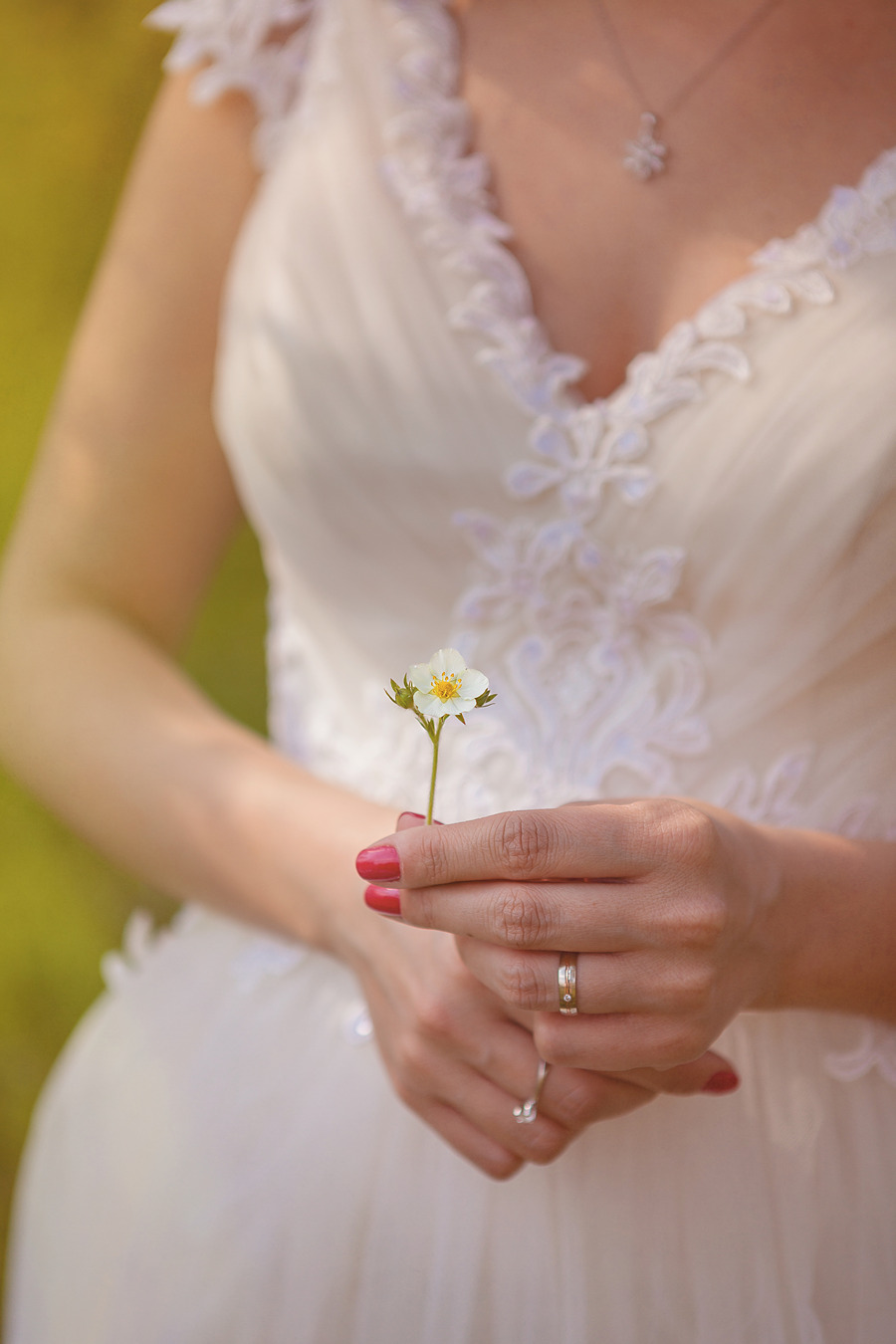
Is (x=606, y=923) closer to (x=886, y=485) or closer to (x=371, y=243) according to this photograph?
(x=886, y=485)

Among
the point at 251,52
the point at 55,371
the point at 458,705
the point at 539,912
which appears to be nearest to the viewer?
the point at 458,705

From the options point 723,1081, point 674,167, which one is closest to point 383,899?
point 723,1081

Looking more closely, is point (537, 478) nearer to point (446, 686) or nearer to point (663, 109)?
point (663, 109)

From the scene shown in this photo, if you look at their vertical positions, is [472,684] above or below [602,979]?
above

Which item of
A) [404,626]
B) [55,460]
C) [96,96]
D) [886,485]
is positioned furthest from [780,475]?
[96,96]

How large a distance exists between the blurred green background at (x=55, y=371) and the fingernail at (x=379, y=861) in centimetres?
191

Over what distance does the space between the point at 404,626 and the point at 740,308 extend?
45 centimetres

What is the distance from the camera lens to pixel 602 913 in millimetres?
684

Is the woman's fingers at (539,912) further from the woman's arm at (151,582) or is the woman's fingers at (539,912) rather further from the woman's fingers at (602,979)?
the woman's arm at (151,582)

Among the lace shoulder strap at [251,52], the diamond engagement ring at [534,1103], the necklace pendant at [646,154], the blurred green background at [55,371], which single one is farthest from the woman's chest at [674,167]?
the blurred green background at [55,371]

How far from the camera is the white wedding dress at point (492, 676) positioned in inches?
36.2

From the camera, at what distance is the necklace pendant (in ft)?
3.36

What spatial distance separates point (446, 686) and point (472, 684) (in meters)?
0.02

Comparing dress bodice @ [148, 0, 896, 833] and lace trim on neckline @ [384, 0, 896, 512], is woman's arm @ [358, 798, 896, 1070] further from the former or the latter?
lace trim on neckline @ [384, 0, 896, 512]
